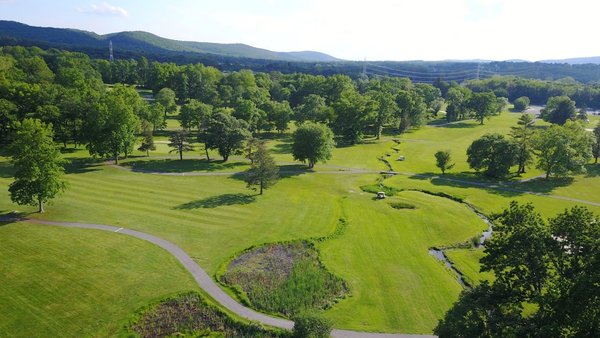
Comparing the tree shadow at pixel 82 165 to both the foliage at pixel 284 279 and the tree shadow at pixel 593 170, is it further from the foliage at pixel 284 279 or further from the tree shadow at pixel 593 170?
the tree shadow at pixel 593 170

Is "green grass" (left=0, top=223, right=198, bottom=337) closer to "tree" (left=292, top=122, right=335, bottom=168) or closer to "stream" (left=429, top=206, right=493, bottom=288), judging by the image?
"stream" (left=429, top=206, right=493, bottom=288)

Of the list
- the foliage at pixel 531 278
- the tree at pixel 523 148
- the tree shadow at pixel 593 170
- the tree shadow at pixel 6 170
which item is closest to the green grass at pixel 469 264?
the foliage at pixel 531 278

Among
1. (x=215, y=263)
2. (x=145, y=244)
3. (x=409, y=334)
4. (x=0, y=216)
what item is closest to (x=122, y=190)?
(x=0, y=216)

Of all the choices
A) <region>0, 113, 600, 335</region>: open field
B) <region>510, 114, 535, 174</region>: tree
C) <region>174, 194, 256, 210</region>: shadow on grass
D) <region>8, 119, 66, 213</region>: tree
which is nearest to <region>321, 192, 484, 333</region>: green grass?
<region>0, 113, 600, 335</region>: open field

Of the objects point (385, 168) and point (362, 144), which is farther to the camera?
point (362, 144)

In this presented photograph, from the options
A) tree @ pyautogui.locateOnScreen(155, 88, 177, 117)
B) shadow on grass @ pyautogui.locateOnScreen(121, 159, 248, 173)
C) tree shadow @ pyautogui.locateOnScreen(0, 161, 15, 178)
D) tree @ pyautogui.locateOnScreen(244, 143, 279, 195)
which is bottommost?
shadow on grass @ pyautogui.locateOnScreen(121, 159, 248, 173)

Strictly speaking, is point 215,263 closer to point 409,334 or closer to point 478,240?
point 409,334
